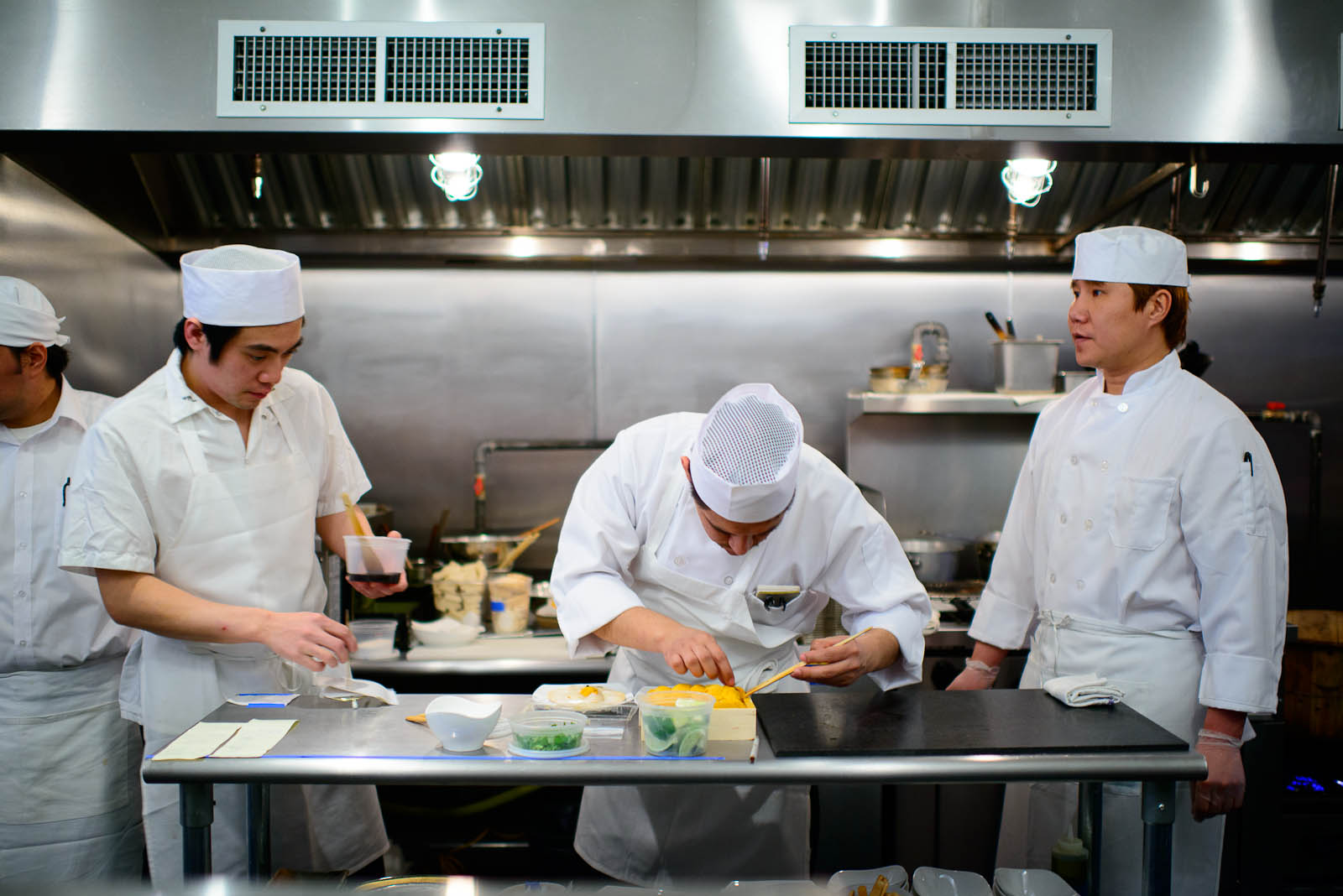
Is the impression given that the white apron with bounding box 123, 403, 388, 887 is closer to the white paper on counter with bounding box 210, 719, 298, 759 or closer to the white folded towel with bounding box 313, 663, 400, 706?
the white folded towel with bounding box 313, 663, 400, 706

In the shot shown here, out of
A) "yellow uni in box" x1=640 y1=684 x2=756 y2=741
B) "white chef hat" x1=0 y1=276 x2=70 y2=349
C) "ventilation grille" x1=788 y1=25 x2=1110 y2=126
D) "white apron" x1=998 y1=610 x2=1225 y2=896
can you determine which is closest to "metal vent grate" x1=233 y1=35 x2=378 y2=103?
"white chef hat" x1=0 y1=276 x2=70 y2=349

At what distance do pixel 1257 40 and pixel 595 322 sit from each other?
8.27 ft

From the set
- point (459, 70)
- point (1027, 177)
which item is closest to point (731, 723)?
point (459, 70)

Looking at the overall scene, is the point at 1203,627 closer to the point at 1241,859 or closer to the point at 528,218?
the point at 1241,859

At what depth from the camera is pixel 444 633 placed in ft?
10.4

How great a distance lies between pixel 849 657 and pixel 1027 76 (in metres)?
1.64

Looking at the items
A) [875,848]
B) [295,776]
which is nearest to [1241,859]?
[875,848]

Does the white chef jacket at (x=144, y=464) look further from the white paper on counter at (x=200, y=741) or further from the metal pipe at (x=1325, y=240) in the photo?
the metal pipe at (x=1325, y=240)

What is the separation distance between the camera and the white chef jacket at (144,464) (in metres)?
1.93

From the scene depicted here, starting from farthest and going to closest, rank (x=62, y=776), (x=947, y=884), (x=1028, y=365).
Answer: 1. (x=1028, y=365)
2. (x=62, y=776)
3. (x=947, y=884)

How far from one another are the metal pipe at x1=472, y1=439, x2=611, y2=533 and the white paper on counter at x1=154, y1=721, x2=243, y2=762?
80.5 inches

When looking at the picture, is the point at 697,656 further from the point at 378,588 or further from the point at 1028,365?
the point at 1028,365

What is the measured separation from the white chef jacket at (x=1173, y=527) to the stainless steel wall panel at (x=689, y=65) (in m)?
0.78

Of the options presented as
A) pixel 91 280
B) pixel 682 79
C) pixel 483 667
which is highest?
pixel 682 79
